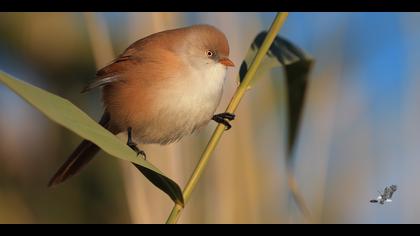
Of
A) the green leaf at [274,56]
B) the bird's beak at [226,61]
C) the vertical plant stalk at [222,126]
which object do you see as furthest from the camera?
the bird's beak at [226,61]

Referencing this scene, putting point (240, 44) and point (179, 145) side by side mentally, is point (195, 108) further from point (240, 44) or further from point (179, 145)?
point (240, 44)

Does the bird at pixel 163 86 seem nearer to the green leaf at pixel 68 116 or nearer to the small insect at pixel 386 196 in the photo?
the small insect at pixel 386 196

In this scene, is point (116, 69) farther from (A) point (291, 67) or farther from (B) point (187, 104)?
(A) point (291, 67)

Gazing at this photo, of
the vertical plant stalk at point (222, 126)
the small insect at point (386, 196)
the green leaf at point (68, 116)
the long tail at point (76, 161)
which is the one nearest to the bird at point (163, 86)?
the long tail at point (76, 161)

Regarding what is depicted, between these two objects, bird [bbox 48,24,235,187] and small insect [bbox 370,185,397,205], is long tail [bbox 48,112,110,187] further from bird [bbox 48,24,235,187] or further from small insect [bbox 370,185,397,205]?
small insect [bbox 370,185,397,205]

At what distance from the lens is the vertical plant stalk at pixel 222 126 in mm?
→ 968

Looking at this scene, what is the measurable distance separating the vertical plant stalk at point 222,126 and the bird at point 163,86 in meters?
0.40

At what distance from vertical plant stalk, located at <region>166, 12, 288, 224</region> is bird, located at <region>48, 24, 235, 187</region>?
0.40m

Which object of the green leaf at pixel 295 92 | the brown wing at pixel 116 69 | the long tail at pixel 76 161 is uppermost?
the green leaf at pixel 295 92

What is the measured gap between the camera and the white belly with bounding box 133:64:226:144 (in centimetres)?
163

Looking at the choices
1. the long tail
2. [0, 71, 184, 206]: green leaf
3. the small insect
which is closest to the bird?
the long tail

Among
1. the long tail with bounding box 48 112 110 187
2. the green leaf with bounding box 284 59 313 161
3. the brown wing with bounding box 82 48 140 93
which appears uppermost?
the green leaf with bounding box 284 59 313 161

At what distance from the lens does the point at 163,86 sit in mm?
1659

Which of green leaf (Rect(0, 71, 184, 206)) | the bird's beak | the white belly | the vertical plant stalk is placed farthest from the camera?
the bird's beak
